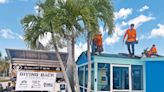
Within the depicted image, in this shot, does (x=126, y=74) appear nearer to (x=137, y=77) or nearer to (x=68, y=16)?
(x=137, y=77)

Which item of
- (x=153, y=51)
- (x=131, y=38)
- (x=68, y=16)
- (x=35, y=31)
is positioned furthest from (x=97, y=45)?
(x=153, y=51)

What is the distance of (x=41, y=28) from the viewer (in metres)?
12.2

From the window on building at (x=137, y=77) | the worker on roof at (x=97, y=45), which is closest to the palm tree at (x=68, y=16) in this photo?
the worker on roof at (x=97, y=45)

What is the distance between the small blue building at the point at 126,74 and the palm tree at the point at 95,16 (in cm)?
121

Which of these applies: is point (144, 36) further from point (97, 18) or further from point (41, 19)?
point (41, 19)

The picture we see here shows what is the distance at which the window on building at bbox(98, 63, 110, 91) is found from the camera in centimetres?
1278

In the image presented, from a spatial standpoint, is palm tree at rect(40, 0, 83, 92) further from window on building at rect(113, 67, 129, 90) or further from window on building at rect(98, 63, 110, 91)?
window on building at rect(113, 67, 129, 90)

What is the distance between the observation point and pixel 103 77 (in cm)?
1291

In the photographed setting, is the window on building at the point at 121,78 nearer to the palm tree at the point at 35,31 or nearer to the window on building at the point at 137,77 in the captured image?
the window on building at the point at 137,77

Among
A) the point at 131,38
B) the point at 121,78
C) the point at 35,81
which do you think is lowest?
the point at 35,81

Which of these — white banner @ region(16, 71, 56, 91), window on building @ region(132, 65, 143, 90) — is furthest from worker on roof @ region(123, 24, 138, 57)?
white banner @ region(16, 71, 56, 91)

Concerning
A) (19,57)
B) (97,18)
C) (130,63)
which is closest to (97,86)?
(130,63)

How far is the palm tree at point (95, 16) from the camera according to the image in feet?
36.0

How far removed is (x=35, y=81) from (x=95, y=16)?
5.42 m
